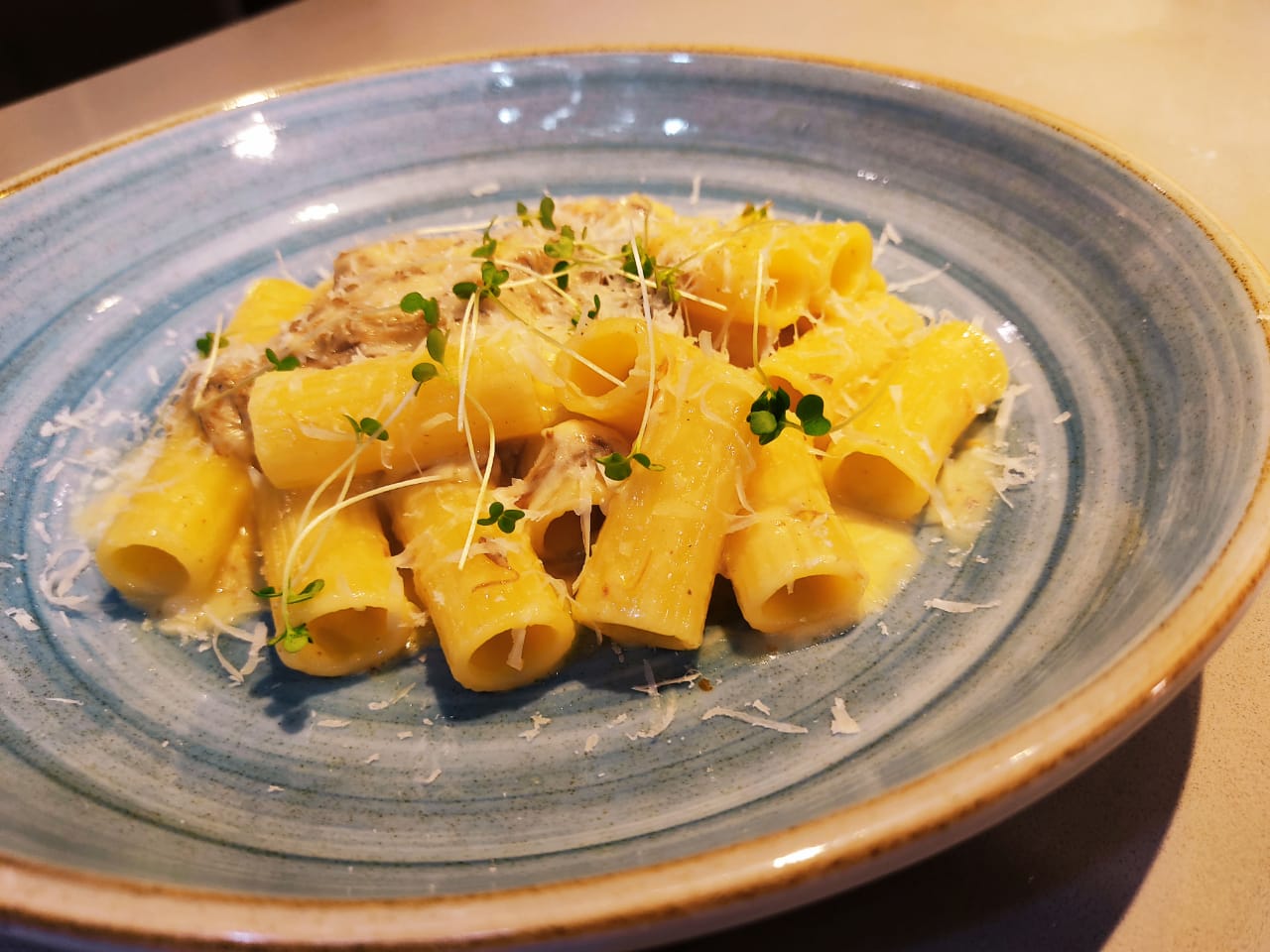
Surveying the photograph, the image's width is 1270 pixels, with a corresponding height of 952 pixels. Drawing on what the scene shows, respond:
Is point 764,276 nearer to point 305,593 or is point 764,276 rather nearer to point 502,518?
point 502,518

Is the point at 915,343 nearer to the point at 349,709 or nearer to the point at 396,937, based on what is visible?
the point at 349,709

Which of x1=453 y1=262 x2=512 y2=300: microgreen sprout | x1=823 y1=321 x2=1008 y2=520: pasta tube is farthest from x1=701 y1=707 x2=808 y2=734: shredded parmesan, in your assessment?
x1=453 y1=262 x2=512 y2=300: microgreen sprout

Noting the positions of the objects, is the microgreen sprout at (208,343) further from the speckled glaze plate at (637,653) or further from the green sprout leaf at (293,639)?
the green sprout leaf at (293,639)

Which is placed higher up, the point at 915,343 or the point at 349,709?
the point at 915,343

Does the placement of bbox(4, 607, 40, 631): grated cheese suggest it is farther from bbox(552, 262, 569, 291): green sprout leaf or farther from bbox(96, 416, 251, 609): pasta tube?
bbox(552, 262, 569, 291): green sprout leaf

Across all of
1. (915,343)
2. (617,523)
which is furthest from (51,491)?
(915,343)
